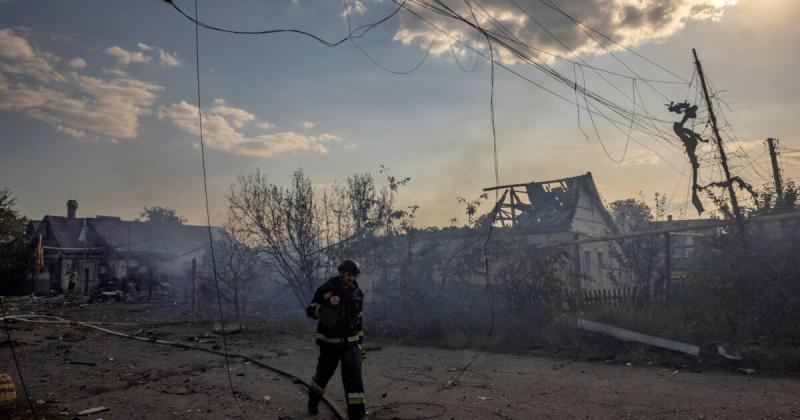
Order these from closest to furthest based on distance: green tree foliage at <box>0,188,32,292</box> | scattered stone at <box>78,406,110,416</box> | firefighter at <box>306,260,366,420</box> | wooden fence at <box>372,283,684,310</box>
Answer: firefighter at <box>306,260,366,420</box> → scattered stone at <box>78,406,110,416</box> → wooden fence at <box>372,283,684,310</box> → green tree foliage at <box>0,188,32,292</box>

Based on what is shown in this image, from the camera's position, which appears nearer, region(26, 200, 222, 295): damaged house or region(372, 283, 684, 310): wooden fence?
region(372, 283, 684, 310): wooden fence

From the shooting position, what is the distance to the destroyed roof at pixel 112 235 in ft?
132

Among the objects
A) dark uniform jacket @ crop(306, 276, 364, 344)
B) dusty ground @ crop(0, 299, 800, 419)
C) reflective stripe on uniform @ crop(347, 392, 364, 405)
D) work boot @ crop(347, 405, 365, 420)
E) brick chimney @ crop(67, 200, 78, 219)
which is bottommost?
dusty ground @ crop(0, 299, 800, 419)

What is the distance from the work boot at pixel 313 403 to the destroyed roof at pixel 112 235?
35.1 metres

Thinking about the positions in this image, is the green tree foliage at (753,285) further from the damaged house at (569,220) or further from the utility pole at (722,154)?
the damaged house at (569,220)

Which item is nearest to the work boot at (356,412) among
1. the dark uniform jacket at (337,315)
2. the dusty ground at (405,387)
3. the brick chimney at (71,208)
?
the dusty ground at (405,387)

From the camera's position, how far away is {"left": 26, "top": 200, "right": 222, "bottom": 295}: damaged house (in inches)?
1452

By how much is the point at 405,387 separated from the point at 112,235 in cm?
4340

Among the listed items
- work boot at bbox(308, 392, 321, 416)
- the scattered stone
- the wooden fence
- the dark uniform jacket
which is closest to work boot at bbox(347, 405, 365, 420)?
work boot at bbox(308, 392, 321, 416)

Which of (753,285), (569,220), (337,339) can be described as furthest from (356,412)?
(569,220)

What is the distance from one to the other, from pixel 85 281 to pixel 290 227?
3097 cm

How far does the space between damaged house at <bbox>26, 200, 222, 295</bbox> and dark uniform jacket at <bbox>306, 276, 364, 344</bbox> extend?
31237mm

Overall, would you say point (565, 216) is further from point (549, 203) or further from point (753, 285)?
point (753, 285)

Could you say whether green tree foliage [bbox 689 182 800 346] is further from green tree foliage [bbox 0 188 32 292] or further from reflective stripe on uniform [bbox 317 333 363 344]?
green tree foliage [bbox 0 188 32 292]
